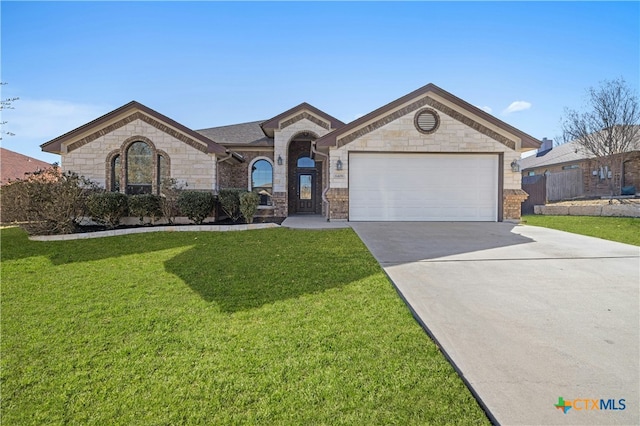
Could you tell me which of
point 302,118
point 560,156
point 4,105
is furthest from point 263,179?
point 560,156

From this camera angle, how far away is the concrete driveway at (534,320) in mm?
2400

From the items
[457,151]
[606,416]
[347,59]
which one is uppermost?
[347,59]

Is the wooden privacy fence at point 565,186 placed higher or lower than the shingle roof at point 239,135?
lower

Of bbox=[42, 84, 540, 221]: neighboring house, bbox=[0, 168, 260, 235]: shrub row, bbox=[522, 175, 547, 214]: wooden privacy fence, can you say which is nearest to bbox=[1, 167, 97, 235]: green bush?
bbox=[0, 168, 260, 235]: shrub row

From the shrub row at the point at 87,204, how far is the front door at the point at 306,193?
576 cm

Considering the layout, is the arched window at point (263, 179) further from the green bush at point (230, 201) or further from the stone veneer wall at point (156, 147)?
the green bush at point (230, 201)

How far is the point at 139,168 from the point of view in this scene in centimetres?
1360

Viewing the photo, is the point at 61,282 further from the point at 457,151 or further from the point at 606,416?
the point at 457,151

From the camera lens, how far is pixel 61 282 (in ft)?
18.2

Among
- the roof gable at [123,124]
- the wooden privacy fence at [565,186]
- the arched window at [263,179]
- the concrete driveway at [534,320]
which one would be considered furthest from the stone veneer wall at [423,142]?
the wooden privacy fence at [565,186]

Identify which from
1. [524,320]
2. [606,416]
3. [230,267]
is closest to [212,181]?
[230,267]

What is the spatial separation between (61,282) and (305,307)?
446 centimetres

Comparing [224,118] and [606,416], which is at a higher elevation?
[224,118]

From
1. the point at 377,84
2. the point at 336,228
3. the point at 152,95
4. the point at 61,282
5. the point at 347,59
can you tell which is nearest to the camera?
the point at 61,282
